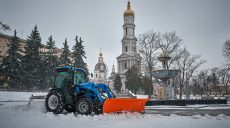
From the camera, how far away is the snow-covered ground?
6808 millimetres

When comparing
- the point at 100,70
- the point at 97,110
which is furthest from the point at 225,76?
the point at 100,70

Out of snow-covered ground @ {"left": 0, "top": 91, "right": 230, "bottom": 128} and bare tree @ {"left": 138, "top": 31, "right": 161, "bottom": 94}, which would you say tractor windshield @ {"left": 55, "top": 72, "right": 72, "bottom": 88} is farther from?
bare tree @ {"left": 138, "top": 31, "right": 161, "bottom": 94}

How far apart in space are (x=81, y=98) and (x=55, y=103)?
177 centimetres

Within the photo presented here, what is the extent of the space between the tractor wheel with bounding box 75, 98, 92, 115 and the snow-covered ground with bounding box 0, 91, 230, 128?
39 cm

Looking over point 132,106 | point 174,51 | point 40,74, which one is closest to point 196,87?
point 174,51

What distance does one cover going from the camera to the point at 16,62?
121 feet

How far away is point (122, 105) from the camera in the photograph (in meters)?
10.5

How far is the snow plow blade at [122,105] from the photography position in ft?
32.2

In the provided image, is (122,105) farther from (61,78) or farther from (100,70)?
(100,70)

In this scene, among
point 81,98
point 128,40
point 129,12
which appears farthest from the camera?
point 128,40

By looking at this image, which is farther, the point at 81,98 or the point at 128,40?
the point at 128,40

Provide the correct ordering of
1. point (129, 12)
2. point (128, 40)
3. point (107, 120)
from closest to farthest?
A: point (107, 120) → point (129, 12) → point (128, 40)

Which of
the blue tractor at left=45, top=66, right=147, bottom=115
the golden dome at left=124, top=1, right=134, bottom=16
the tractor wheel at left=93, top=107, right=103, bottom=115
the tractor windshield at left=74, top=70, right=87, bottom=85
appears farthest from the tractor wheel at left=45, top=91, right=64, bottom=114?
the golden dome at left=124, top=1, right=134, bottom=16

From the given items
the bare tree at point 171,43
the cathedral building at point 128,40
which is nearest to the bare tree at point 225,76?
the bare tree at point 171,43
